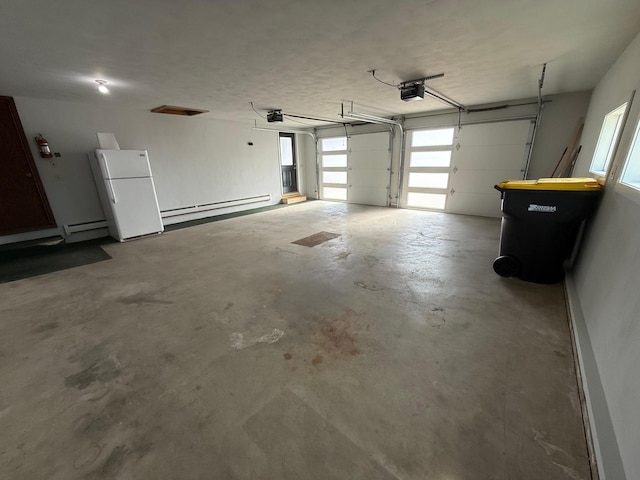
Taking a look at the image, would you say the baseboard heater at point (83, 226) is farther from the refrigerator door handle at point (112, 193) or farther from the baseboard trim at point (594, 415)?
the baseboard trim at point (594, 415)

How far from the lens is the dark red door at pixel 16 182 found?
153 inches

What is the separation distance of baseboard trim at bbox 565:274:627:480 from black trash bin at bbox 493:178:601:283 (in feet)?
2.84

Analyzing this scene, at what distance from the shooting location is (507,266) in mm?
2822

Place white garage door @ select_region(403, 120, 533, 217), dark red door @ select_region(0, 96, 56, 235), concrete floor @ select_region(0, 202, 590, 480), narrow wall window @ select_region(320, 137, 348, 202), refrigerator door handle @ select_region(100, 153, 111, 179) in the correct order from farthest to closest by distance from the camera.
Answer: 1. narrow wall window @ select_region(320, 137, 348, 202)
2. white garage door @ select_region(403, 120, 533, 217)
3. refrigerator door handle @ select_region(100, 153, 111, 179)
4. dark red door @ select_region(0, 96, 56, 235)
5. concrete floor @ select_region(0, 202, 590, 480)

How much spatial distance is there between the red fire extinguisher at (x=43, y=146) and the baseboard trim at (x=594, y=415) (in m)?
6.96

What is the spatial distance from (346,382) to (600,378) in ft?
4.66

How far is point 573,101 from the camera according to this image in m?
4.51

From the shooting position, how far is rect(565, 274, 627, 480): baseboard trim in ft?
3.51

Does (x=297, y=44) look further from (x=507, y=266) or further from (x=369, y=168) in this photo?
(x=369, y=168)

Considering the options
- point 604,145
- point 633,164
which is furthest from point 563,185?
point 604,145

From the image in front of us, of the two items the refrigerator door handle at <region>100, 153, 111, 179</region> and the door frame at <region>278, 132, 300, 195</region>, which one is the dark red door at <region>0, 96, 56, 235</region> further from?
the door frame at <region>278, 132, 300, 195</region>

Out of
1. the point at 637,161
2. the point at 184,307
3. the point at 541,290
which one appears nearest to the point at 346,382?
the point at 184,307

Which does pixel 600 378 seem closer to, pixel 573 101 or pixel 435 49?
pixel 435 49

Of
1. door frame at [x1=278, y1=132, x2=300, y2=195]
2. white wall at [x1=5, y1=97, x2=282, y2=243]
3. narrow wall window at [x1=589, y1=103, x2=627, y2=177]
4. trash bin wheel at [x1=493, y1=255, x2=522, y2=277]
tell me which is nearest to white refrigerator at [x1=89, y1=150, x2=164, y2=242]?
white wall at [x1=5, y1=97, x2=282, y2=243]
